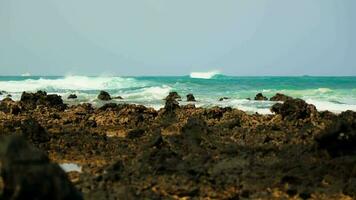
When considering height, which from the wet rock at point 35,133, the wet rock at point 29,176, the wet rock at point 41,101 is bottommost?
the wet rock at point 41,101

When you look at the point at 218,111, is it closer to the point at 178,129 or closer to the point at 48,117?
the point at 178,129

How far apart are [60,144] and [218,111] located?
612 centimetres

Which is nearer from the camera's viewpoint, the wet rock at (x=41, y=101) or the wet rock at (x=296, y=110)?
the wet rock at (x=296, y=110)

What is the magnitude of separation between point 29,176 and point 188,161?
4.29 meters

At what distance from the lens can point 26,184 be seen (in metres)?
5.10

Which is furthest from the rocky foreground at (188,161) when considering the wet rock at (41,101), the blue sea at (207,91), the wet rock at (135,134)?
the blue sea at (207,91)

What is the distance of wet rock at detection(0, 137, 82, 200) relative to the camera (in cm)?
511

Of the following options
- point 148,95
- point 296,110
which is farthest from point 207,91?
point 296,110

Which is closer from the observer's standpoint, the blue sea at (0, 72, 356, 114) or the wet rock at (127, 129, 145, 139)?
the wet rock at (127, 129, 145, 139)

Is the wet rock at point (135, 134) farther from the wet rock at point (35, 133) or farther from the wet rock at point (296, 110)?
the wet rock at point (296, 110)

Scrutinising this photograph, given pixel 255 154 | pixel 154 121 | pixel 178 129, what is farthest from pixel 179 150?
pixel 154 121

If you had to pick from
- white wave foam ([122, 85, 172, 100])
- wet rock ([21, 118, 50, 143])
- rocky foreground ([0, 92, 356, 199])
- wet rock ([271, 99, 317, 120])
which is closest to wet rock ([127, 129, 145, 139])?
rocky foreground ([0, 92, 356, 199])

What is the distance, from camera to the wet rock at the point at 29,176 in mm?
5109

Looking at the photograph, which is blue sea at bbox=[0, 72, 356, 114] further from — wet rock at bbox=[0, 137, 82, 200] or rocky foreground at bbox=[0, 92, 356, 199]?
wet rock at bbox=[0, 137, 82, 200]
